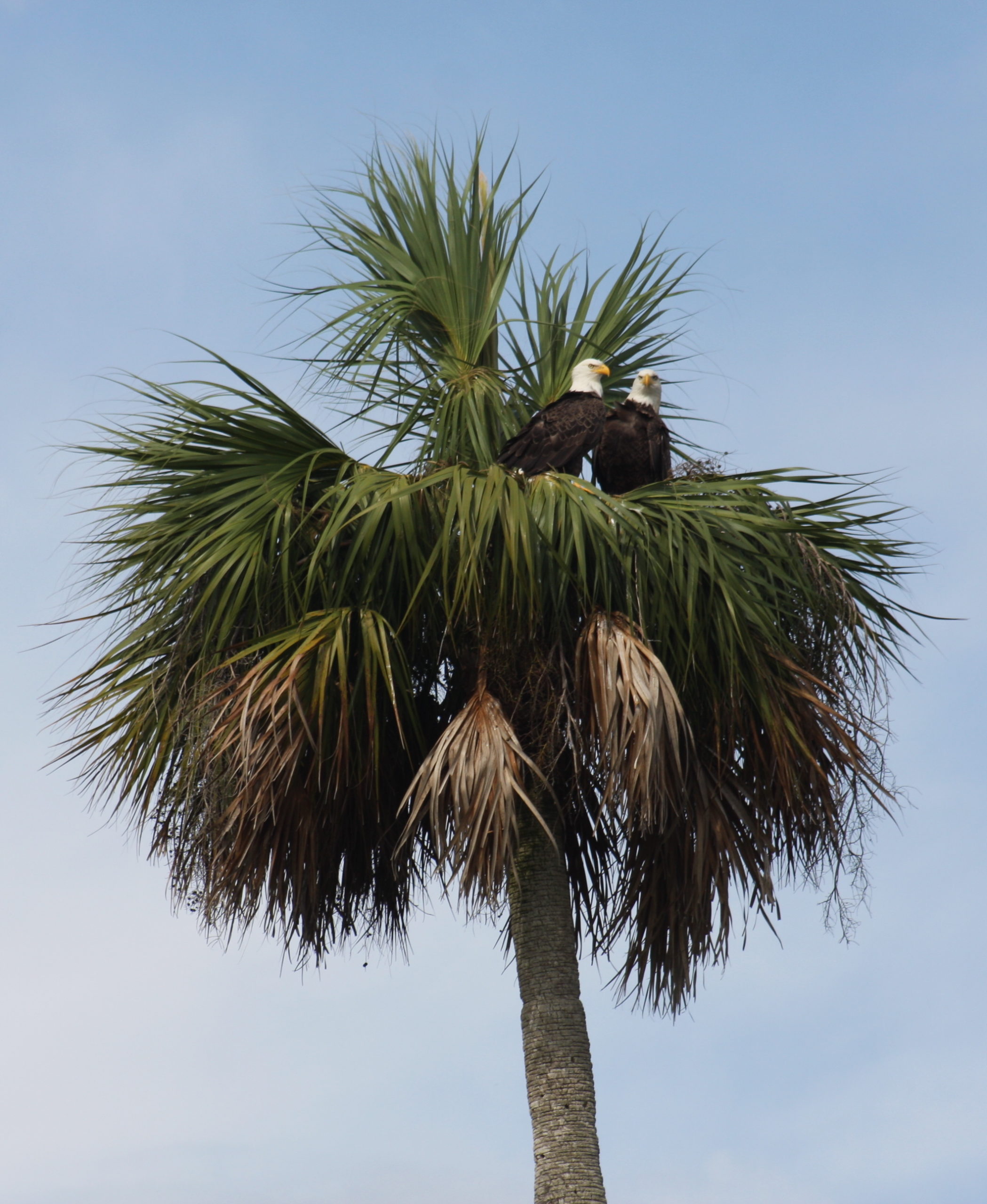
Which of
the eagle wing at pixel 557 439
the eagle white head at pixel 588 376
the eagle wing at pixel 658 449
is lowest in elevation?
the eagle wing at pixel 557 439

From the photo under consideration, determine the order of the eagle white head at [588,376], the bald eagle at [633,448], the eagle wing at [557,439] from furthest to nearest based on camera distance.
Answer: the bald eagle at [633,448]
the eagle white head at [588,376]
the eagle wing at [557,439]

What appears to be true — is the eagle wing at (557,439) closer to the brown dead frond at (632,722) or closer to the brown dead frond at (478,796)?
the brown dead frond at (632,722)

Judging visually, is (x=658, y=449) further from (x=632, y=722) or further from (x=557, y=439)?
(x=632, y=722)

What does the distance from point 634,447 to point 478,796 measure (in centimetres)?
282

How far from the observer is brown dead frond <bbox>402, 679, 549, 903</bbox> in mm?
5934

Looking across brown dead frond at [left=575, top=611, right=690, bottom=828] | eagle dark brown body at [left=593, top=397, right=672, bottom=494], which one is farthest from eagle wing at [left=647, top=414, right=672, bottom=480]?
brown dead frond at [left=575, top=611, right=690, bottom=828]

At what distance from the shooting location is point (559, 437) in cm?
738

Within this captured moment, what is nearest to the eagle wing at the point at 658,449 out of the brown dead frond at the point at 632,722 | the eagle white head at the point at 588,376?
the eagle white head at the point at 588,376

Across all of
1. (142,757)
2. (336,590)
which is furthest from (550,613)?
(142,757)

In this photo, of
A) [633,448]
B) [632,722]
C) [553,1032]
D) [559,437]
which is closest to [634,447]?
[633,448]

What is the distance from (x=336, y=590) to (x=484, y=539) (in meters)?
0.82

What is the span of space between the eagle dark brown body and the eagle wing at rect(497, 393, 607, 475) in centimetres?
45

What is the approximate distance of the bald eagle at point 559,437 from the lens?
7312 mm

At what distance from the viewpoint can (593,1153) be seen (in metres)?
6.15
